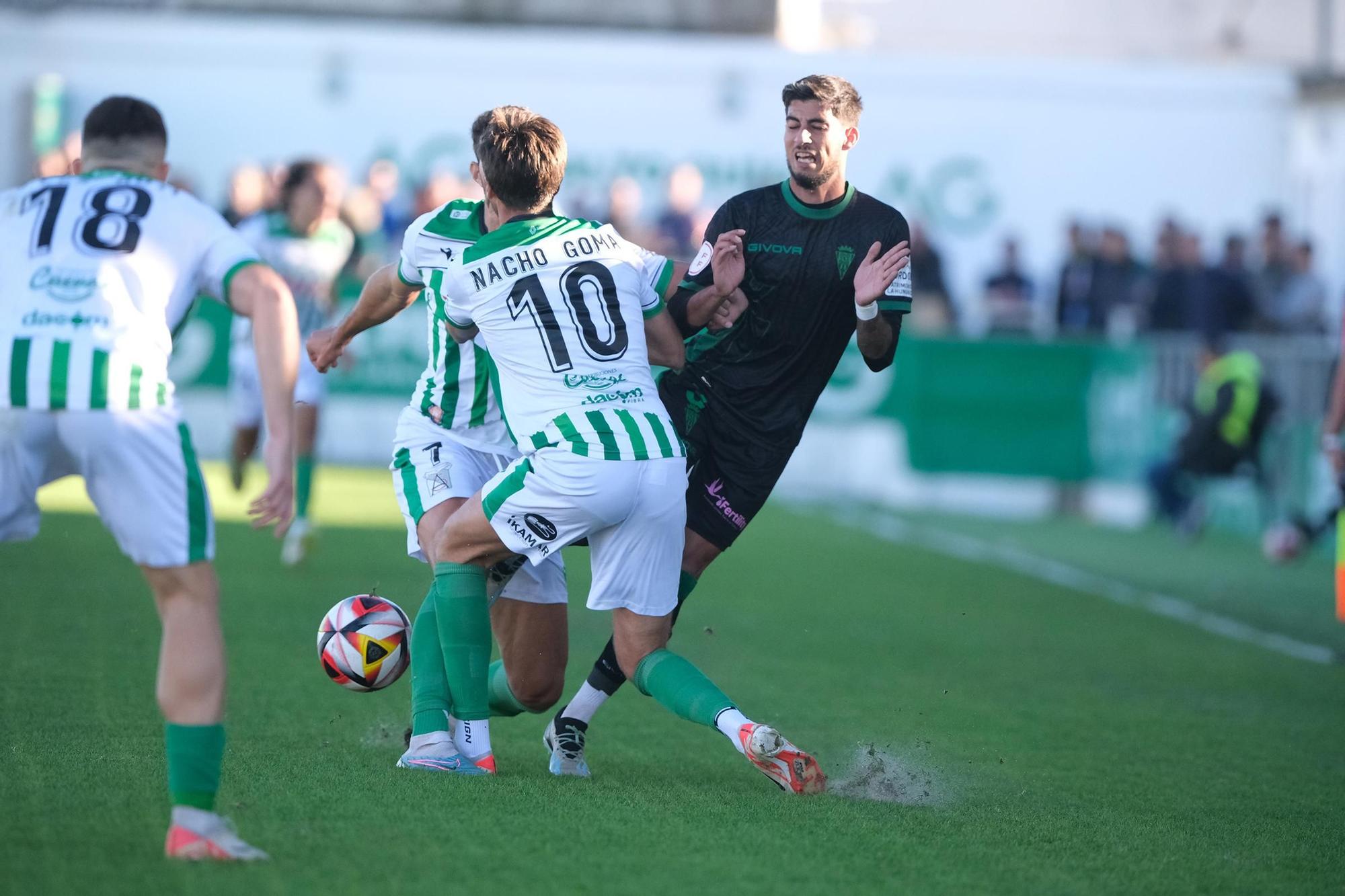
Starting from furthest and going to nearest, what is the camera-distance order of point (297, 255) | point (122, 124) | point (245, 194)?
point (245, 194) → point (297, 255) → point (122, 124)

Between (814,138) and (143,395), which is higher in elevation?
(814,138)

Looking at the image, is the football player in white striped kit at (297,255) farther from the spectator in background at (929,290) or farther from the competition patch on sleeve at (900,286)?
the spectator in background at (929,290)

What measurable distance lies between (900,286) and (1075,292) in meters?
13.7

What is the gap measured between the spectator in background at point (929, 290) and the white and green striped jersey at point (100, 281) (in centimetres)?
1439

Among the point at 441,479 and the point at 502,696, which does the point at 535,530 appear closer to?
the point at 441,479

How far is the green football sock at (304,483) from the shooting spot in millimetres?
10312

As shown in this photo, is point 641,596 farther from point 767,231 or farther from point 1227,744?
point 1227,744

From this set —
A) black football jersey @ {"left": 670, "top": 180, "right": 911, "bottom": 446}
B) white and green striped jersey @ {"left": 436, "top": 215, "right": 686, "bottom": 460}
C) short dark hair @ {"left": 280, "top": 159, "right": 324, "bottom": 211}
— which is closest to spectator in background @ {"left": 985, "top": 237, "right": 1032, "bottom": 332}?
short dark hair @ {"left": 280, "top": 159, "right": 324, "bottom": 211}

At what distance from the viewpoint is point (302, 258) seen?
11031 millimetres

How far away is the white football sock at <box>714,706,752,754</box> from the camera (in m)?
5.17

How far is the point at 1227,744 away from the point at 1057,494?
10.9 metres

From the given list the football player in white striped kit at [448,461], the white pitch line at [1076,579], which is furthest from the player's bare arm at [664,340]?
the white pitch line at [1076,579]

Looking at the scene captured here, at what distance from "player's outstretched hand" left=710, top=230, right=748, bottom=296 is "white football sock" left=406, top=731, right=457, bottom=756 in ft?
5.35

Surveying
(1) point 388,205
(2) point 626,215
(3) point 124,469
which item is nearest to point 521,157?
(3) point 124,469
